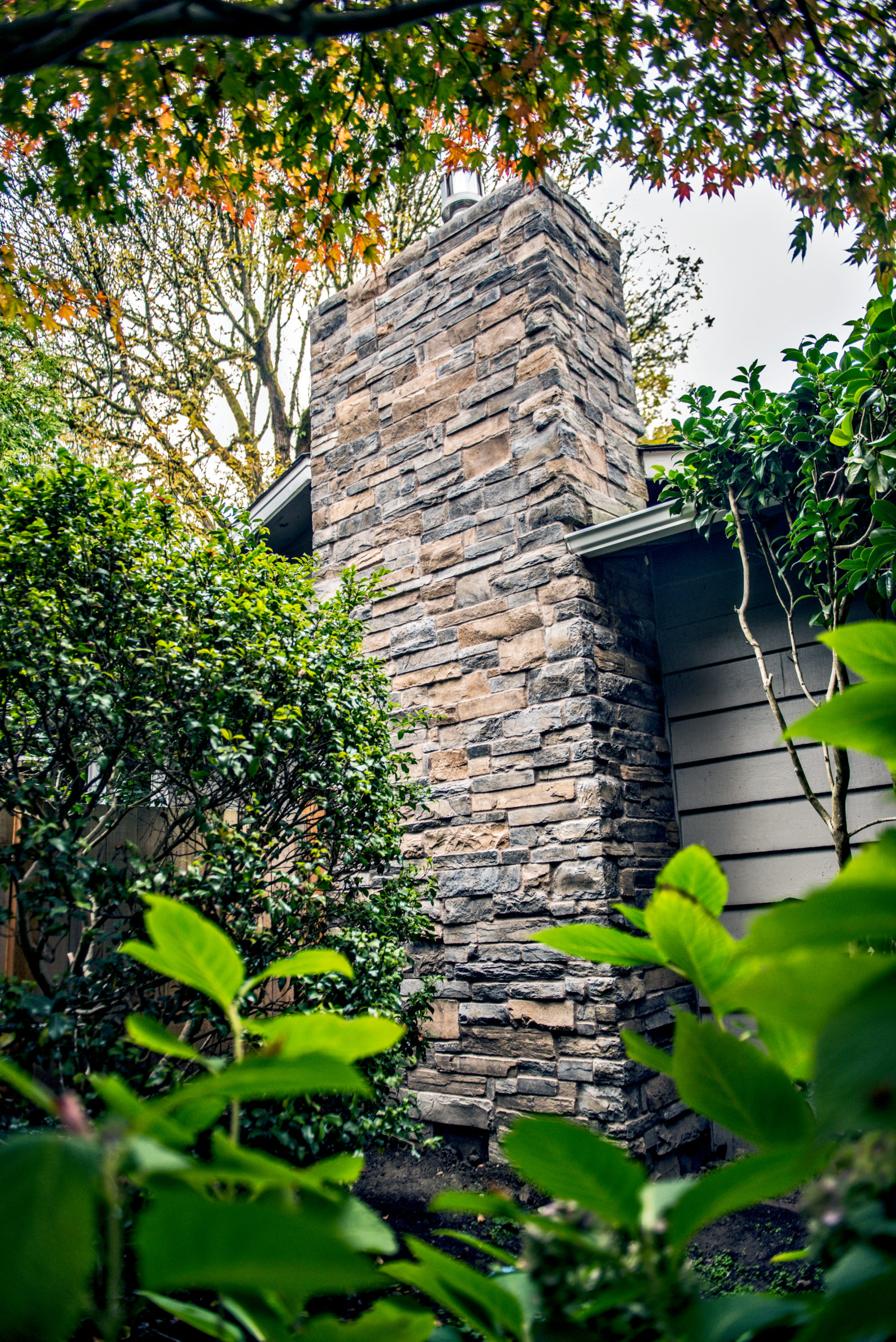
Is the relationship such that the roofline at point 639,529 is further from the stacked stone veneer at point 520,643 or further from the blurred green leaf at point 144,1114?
the blurred green leaf at point 144,1114

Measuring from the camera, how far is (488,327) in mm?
4379

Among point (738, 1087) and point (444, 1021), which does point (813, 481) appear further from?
point (738, 1087)

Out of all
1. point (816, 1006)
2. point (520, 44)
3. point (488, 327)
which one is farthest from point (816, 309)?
point (816, 1006)

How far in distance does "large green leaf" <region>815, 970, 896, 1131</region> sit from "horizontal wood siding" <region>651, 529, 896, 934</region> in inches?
139

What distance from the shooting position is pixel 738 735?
3.94 metres

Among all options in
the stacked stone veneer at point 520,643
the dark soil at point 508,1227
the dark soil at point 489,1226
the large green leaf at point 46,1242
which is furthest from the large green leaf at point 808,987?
the stacked stone veneer at point 520,643

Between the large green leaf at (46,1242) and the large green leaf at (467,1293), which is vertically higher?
the large green leaf at (46,1242)

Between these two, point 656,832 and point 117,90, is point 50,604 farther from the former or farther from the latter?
point 656,832

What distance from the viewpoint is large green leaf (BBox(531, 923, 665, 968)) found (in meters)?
0.50

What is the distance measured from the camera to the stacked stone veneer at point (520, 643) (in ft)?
11.6

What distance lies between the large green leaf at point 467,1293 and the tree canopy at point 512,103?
3.01 metres

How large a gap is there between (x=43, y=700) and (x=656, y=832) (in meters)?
2.76

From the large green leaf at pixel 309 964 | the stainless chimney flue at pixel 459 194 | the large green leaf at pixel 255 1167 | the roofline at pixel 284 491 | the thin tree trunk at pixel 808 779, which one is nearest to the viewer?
the large green leaf at pixel 255 1167

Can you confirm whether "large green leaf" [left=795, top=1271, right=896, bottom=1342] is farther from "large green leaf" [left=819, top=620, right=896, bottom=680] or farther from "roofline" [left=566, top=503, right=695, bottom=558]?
"roofline" [left=566, top=503, right=695, bottom=558]
